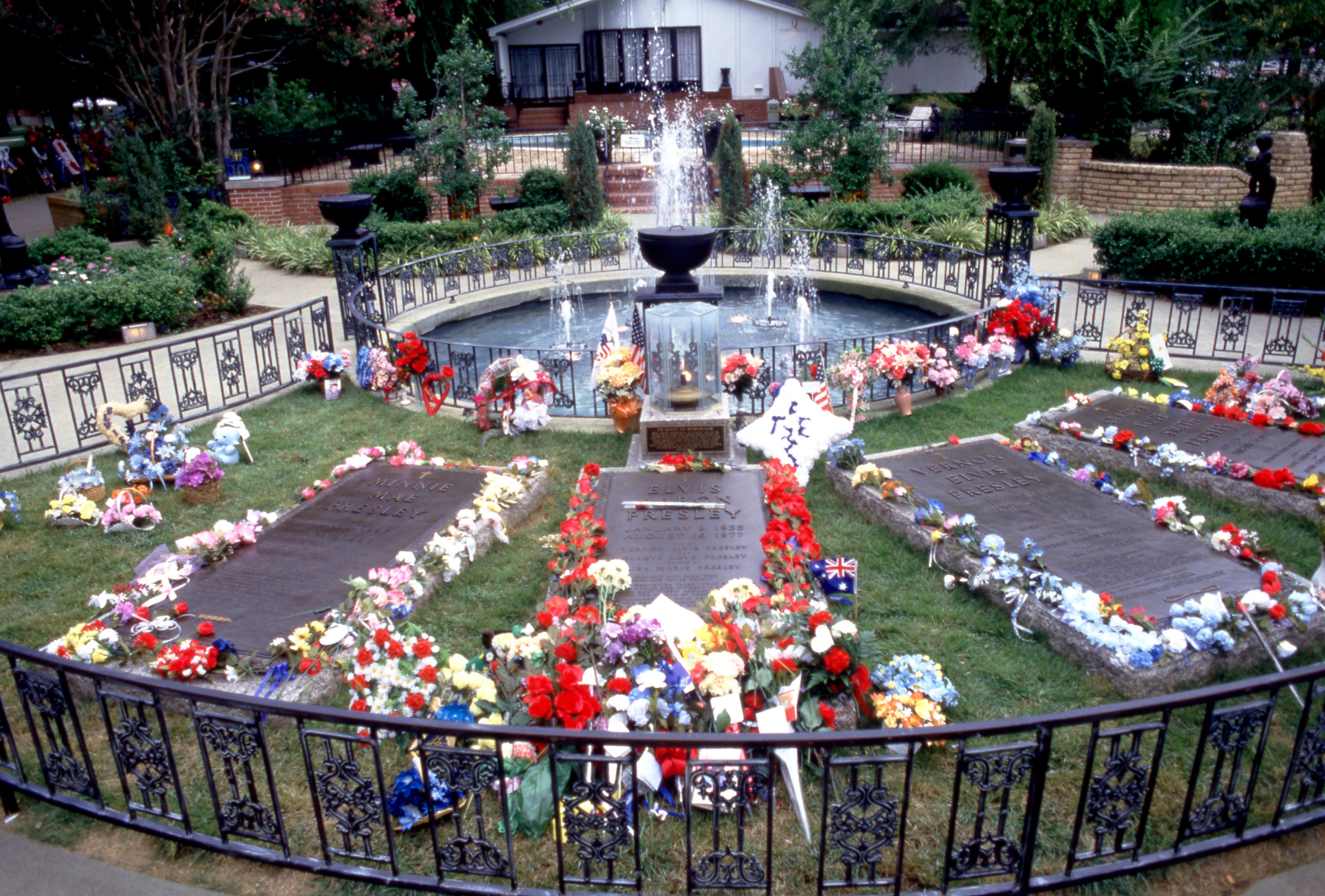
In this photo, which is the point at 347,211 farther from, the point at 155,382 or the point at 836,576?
the point at 836,576

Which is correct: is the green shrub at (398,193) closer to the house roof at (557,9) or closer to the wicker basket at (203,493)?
the wicker basket at (203,493)

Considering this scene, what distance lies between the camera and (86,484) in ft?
23.8

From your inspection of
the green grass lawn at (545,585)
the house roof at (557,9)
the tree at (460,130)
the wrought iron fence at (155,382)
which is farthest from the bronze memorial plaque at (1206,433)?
the house roof at (557,9)

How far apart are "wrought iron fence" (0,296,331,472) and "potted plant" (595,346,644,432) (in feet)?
11.7

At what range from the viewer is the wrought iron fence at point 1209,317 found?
9.86 metres

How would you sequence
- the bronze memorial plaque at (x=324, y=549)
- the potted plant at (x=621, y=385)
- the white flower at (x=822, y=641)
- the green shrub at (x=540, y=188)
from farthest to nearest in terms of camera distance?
the green shrub at (x=540, y=188)
the potted plant at (x=621, y=385)
the bronze memorial plaque at (x=324, y=549)
the white flower at (x=822, y=641)

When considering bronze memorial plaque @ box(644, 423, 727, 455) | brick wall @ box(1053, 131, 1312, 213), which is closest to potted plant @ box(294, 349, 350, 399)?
bronze memorial plaque @ box(644, 423, 727, 455)

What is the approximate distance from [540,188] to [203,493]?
40.9 feet

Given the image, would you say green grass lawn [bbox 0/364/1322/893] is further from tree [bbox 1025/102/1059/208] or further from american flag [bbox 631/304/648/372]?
tree [bbox 1025/102/1059/208]

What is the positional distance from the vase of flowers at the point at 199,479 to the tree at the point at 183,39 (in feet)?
47.7

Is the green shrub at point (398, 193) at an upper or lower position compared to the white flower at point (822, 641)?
upper

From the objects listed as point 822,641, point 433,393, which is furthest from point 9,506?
point 822,641

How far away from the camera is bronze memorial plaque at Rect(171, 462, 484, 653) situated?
5.41m

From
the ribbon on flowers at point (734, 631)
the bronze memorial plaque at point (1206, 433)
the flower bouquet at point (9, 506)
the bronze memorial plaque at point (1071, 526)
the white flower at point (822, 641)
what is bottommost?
the flower bouquet at point (9, 506)
